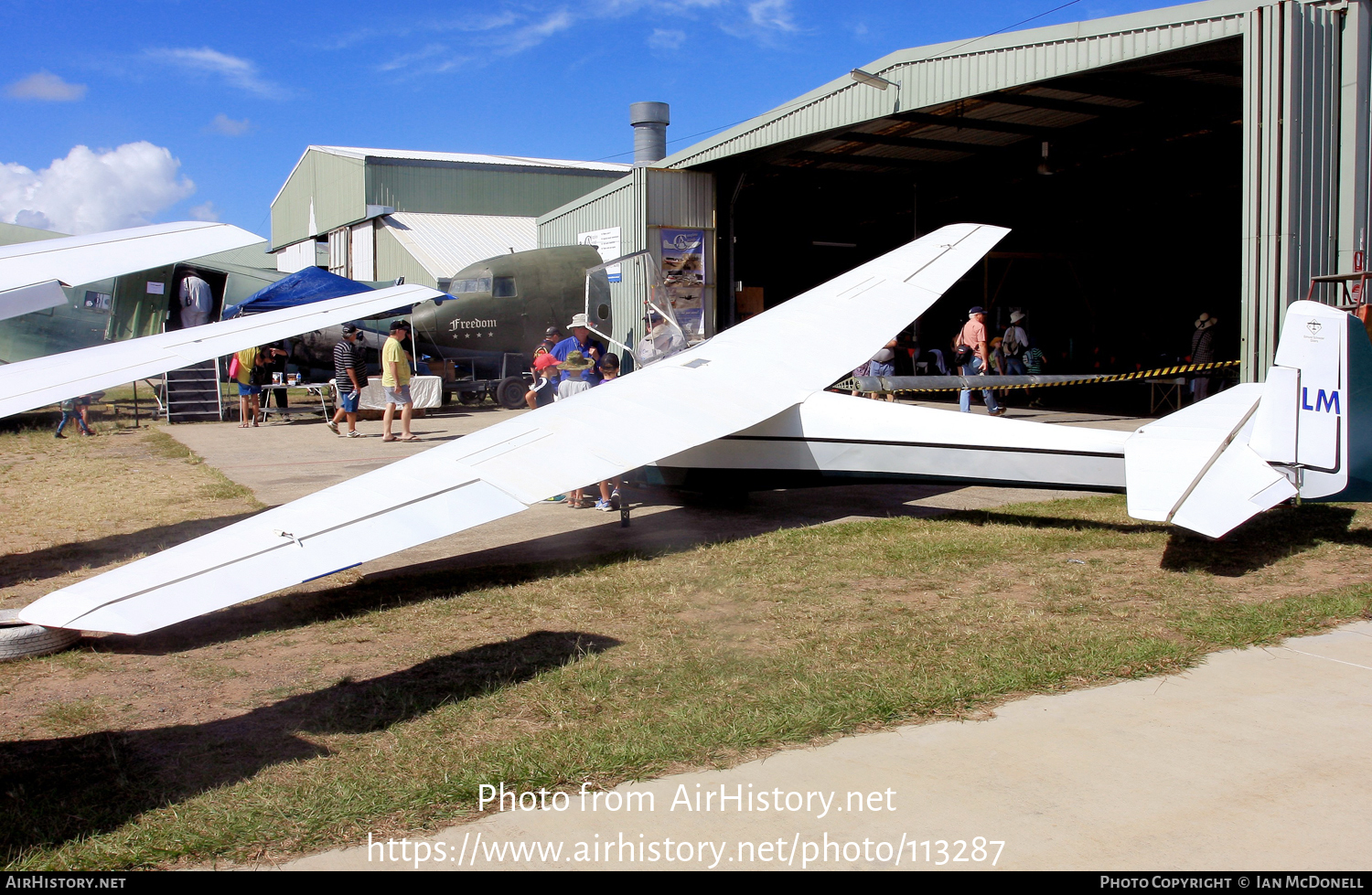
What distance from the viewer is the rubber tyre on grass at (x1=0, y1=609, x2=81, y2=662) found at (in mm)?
4949

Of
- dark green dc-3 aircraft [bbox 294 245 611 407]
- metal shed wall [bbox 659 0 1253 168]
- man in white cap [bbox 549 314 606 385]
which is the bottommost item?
man in white cap [bbox 549 314 606 385]

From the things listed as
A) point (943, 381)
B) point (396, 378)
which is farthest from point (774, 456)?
point (396, 378)

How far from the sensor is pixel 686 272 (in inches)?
762

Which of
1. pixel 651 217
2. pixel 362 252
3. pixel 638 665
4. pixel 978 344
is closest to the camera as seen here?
pixel 638 665

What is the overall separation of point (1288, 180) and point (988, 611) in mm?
7030

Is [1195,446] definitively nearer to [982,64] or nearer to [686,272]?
[982,64]

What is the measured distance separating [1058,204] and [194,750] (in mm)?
25670

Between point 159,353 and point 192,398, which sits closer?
point 159,353

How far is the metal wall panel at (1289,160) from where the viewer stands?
373 inches

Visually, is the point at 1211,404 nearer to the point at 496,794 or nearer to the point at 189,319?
the point at 496,794

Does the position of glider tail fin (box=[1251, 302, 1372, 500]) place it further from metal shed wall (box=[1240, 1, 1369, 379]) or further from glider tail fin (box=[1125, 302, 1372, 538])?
metal shed wall (box=[1240, 1, 1369, 379])

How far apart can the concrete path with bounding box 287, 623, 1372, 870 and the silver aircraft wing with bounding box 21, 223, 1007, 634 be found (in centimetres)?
204

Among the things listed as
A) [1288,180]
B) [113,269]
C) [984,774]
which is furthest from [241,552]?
[1288,180]

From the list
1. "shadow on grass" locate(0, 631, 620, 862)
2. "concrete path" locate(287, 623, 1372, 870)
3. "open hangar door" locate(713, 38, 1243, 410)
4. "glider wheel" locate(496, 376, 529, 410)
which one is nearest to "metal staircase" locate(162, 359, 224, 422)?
"glider wheel" locate(496, 376, 529, 410)
